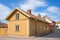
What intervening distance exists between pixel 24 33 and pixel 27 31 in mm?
841

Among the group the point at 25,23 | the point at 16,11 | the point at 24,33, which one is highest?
the point at 16,11

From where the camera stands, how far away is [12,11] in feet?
106

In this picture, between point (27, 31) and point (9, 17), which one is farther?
point (9, 17)

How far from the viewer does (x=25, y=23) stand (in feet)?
102

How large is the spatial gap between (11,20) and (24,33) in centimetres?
425

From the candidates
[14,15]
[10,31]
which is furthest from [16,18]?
[10,31]

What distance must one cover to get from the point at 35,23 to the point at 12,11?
5.76m

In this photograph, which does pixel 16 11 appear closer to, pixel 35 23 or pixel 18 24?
pixel 18 24

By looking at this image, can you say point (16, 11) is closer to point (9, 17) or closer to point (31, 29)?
point (9, 17)

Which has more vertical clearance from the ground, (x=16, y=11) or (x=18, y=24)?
(x=16, y=11)

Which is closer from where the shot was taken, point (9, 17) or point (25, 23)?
point (25, 23)

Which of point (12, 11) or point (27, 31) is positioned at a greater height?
point (12, 11)

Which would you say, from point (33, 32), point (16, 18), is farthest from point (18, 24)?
point (33, 32)

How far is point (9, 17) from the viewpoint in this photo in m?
33.0
